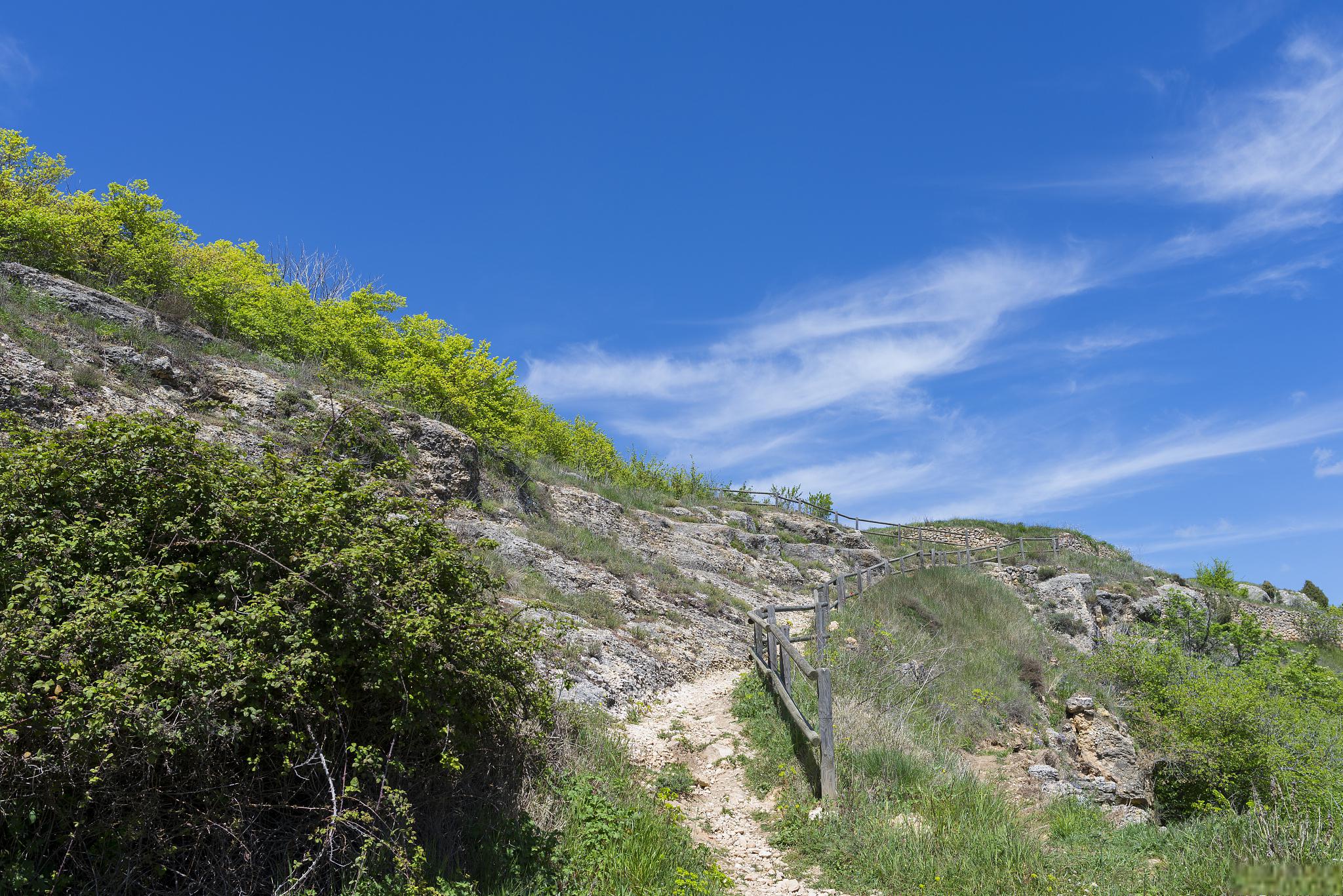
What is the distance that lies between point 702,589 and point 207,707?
52.8 ft

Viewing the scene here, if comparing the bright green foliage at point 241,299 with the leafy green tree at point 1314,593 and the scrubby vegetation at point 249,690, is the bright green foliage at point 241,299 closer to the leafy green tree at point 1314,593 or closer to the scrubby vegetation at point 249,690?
the scrubby vegetation at point 249,690

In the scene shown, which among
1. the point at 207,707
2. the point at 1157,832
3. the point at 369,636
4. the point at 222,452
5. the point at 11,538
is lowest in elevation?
the point at 1157,832

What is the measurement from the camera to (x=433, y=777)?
609 cm

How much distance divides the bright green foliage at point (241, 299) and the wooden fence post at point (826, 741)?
55.3 feet

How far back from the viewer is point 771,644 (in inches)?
482

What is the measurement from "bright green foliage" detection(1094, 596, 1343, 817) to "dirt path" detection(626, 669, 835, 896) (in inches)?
318

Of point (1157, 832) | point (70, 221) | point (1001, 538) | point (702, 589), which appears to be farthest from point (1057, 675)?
point (1001, 538)

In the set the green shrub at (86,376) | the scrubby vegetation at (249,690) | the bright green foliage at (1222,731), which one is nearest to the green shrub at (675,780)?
the scrubby vegetation at (249,690)

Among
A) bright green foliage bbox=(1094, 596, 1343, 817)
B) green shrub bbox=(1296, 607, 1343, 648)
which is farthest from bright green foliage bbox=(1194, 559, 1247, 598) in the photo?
bright green foliage bbox=(1094, 596, 1343, 817)

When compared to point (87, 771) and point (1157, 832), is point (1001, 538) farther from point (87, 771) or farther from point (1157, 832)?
point (87, 771)

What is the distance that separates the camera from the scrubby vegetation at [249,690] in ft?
14.3

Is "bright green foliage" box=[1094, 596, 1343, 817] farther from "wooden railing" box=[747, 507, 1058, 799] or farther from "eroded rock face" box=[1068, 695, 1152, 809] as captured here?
"wooden railing" box=[747, 507, 1058, 799]

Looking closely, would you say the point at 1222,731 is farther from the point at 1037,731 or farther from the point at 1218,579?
the point at 1218,579

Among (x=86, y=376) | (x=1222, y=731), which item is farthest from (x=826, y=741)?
(x=86, y=376)
